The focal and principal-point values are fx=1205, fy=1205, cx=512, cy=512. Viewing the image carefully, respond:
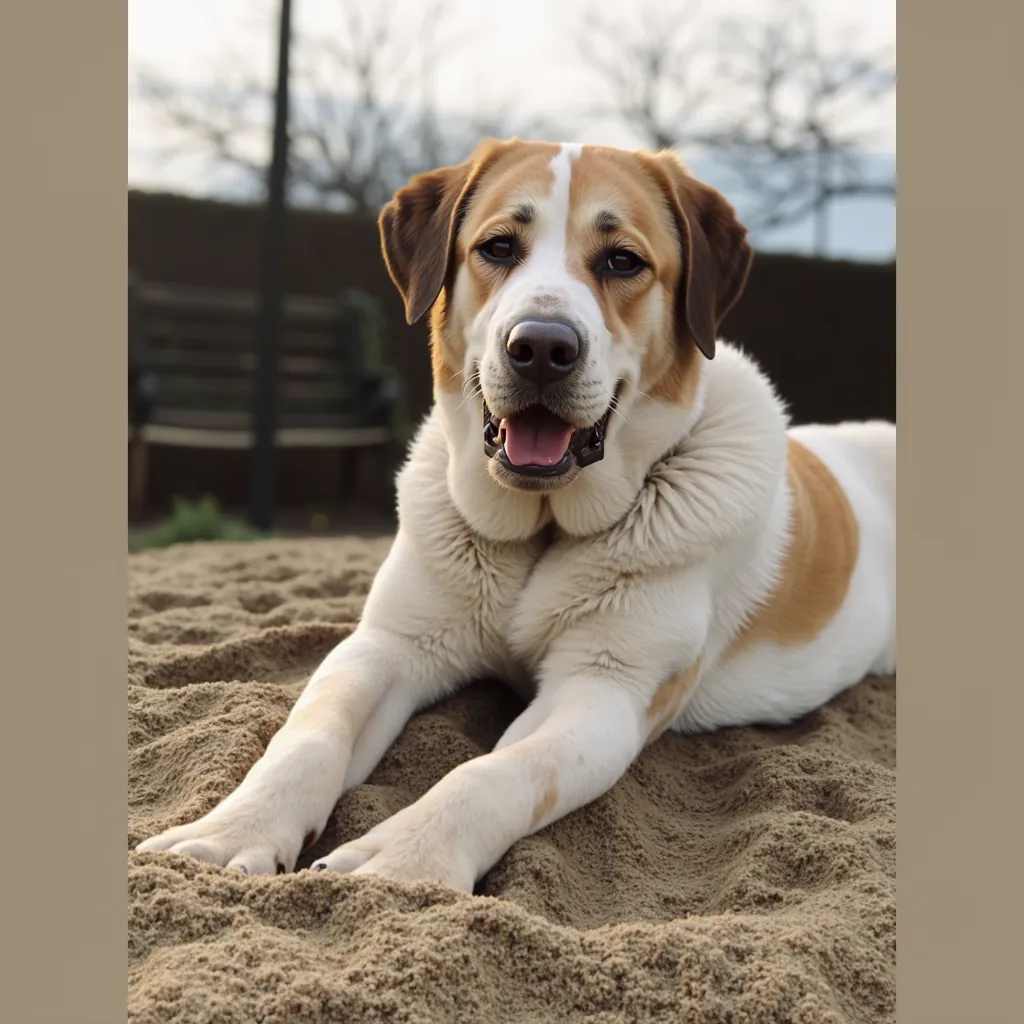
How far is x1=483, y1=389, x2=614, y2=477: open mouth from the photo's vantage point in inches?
105

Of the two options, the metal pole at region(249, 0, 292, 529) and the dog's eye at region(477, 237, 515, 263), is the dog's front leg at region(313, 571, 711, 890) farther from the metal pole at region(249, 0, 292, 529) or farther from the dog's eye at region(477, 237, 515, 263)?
the metal pole at region(249, 0, 292, 529)

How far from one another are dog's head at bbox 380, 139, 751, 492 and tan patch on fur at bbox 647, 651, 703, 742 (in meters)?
0.58

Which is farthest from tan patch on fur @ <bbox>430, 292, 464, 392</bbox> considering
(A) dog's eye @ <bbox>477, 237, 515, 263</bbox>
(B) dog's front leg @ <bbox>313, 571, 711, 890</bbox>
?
(B) dog's front leg @ <bbox>313, 571, 711, 890</bbox>

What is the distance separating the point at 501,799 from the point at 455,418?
1.04m

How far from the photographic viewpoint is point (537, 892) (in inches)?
88.5

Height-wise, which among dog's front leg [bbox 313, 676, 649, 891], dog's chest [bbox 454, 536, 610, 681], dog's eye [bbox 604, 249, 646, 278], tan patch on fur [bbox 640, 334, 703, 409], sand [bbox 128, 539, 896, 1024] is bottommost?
sand [bbox 128, 539, 896, 1024]

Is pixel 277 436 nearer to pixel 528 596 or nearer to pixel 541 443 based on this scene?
pixel 528 596

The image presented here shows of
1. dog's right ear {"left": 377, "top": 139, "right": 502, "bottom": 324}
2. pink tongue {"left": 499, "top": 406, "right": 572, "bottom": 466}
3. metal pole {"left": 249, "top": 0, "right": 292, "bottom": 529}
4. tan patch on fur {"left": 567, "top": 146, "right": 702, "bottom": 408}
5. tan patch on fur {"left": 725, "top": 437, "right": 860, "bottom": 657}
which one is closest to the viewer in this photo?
pink tongue {"left": 499, "top": 406, "right": 572, "bottom": 466}

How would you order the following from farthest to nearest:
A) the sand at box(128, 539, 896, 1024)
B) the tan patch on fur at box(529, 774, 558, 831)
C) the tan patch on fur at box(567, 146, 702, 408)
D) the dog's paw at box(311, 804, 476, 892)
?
the tan patch on fur at box(567, 146, 702, 408), the tan patch on fur at box(529, 774, 558, 831), the dog's paw at box(311, 804, 476, 892), the sand at box(128, 539, 896, 1024)

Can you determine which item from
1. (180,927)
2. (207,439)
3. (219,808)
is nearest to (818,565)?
(219,808)
